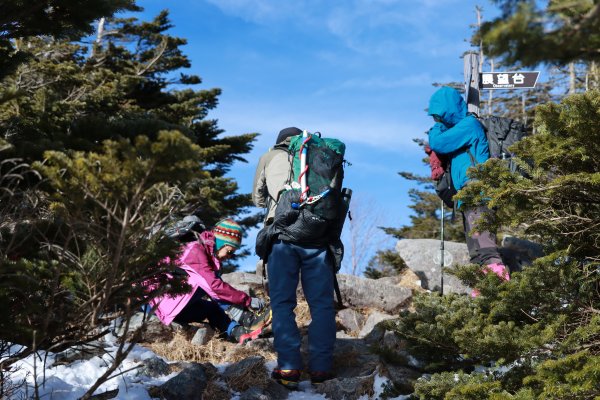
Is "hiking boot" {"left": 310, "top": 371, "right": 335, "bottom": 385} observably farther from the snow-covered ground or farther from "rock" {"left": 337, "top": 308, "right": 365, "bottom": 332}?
"rock" {"left": 337, "top": 308, "right": 365, "bottom": 332}

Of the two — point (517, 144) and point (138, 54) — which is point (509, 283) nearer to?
point (517, 144)

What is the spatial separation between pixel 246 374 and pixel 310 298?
88 centimetres

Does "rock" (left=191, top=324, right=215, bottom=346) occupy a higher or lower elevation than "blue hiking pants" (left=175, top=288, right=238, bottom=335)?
lower

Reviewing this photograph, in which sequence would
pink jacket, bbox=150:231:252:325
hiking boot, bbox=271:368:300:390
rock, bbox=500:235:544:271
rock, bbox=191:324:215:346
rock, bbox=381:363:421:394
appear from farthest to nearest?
rock, bbox=500:235:544:271 < pink jacket, bbox=150:231:252:325 < rock, bbox=191:324:215:346 < hiking boot, bbox=271:368:300:390 < rock, bbox=381:363:421:394

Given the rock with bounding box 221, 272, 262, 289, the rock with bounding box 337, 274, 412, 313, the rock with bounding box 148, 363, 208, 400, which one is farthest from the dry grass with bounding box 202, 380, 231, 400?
the rock with bounding box 221, 272, 262, 289

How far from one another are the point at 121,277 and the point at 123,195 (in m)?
0.68

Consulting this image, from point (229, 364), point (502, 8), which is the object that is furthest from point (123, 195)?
point (229, 364)

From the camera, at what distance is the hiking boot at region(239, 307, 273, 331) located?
23.9 ft

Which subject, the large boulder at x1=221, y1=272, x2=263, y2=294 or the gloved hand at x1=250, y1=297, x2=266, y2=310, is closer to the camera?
the gloved hand at x1=250, y1=297, x2=266, y2=310

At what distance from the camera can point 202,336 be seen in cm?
738

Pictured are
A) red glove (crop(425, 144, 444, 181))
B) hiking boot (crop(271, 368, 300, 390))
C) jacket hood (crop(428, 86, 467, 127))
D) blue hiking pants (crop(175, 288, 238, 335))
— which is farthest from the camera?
blue hiking pants (crop(175, 288, 238, 335))

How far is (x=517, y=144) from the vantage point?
4.86 metres

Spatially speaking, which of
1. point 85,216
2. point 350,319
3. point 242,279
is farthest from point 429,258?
point 85,216

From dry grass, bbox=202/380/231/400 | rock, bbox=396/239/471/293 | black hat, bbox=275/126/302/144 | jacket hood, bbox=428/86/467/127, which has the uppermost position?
jacket hood, bbox=428/86/467/127
